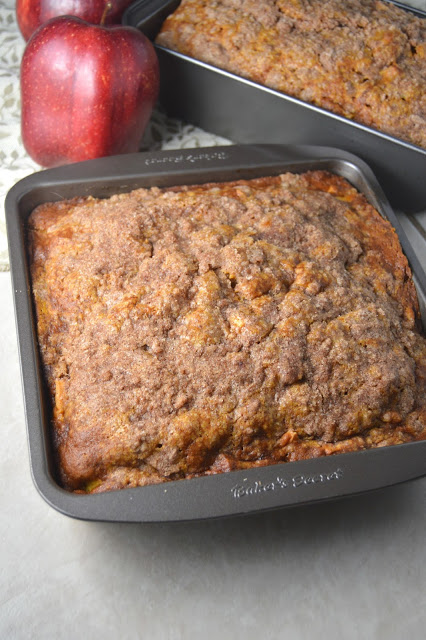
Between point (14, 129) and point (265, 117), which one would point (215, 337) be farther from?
point (14, 129)

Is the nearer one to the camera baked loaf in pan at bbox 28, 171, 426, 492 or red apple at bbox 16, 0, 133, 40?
baked loaf in pan at bbox 28, 171, 426, 492

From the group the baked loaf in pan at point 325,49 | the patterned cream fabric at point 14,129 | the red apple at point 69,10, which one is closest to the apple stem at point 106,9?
the red apple at point 69,10

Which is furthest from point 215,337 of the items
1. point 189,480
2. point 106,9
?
point 106,9

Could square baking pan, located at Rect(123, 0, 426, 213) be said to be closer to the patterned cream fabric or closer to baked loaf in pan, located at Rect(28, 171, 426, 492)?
the patterned cream fabric

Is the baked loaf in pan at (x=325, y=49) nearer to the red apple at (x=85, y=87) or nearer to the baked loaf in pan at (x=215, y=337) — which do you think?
the red apple at (x=85, y=87)

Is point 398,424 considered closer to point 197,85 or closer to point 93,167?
point 93,167

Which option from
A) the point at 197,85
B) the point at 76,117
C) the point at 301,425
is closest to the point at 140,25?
the point at 197,85

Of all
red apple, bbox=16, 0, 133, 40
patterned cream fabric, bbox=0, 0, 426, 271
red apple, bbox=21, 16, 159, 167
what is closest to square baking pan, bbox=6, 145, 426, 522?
red apple, bbox=21, 16, 159, 167
